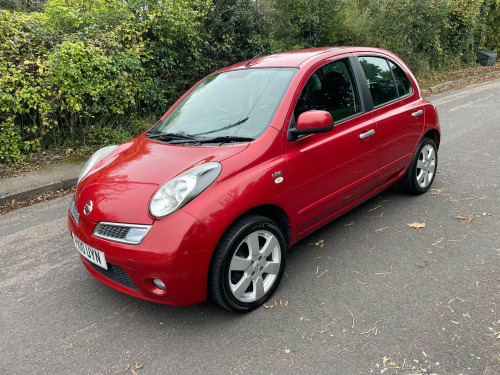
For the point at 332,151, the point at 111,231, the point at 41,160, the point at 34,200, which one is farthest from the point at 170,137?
the point at 41,160

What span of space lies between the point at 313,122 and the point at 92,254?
1795 mm

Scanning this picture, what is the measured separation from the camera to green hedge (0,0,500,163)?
6.11 meters

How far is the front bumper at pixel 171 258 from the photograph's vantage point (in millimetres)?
2383

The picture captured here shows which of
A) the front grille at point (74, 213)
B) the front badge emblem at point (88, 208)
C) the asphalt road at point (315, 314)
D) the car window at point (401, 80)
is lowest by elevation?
the asphalt road at point (315, 314)

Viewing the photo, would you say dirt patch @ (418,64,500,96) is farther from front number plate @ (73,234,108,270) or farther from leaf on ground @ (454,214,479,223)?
front number plate @ (73,234,108,270)

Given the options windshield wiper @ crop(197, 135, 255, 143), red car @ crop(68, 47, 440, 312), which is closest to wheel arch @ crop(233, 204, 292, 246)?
red car @ crop(68, 47, 440, 312)

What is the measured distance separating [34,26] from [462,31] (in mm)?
16405

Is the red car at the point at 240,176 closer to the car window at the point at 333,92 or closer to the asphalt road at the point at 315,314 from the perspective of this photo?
the car window at the point at 333,92

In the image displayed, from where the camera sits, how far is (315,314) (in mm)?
2715

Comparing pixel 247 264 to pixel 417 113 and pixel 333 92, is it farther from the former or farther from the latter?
pixel 417 113

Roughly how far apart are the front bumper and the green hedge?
457cm

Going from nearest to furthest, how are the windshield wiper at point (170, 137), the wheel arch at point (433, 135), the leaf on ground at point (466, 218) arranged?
1. the windshield wiper at point (170, 137)
2. the leaf on ground at point (466, 218)
3. the wheel arch at point (433, 135)

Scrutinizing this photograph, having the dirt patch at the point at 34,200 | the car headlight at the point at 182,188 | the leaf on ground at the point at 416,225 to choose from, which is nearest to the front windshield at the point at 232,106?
the car headlight at the point at 182,188

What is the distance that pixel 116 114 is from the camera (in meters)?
7.36
